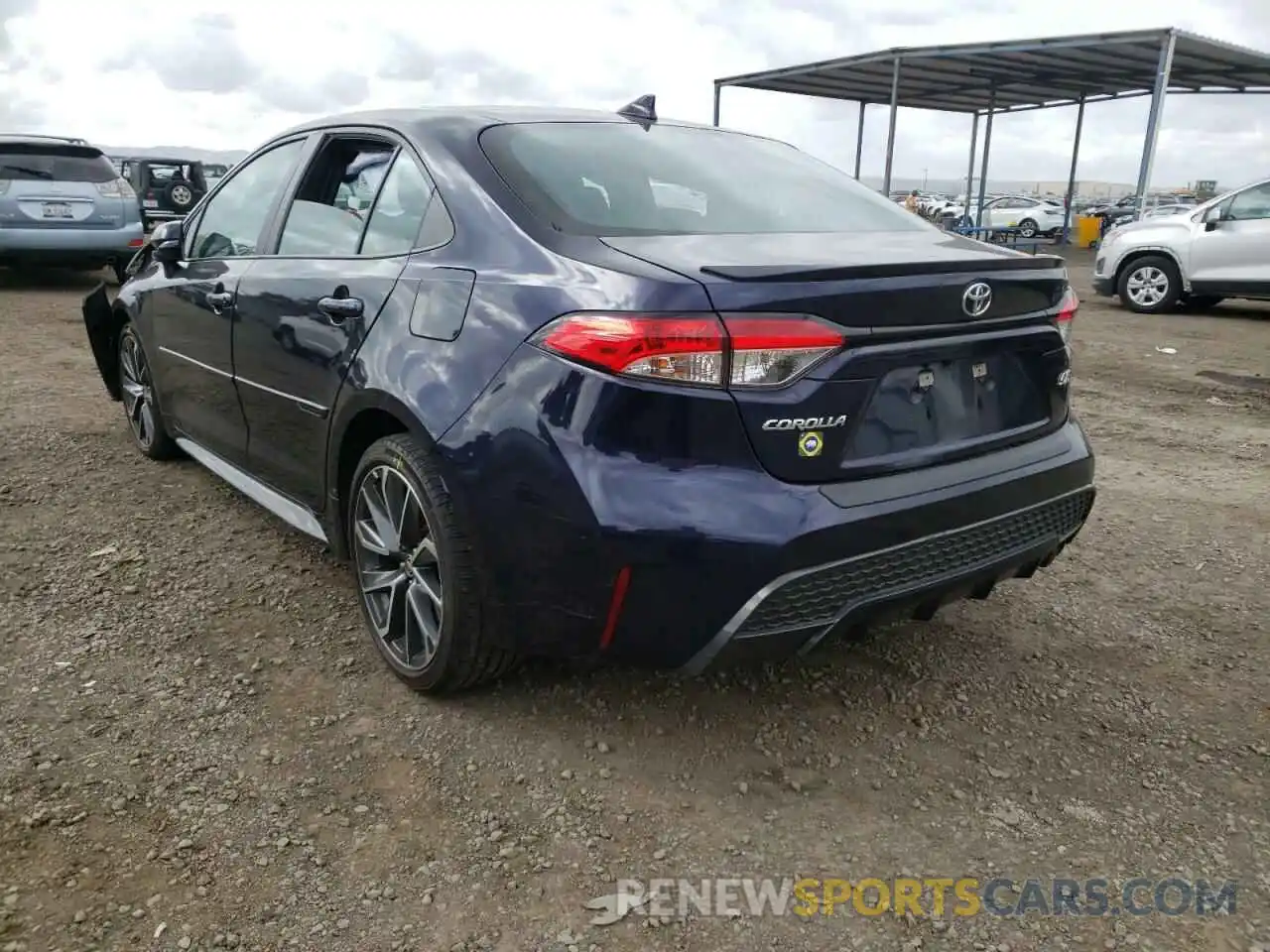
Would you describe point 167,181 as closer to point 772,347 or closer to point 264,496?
point 264,496

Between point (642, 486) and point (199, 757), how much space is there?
51.8 inches

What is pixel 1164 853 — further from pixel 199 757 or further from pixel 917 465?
pixel 199 757

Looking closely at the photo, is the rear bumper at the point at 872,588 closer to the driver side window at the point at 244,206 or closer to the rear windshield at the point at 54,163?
the driver side window at the point at 244,206

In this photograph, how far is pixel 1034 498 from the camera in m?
2.56

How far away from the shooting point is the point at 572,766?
97.4 inches

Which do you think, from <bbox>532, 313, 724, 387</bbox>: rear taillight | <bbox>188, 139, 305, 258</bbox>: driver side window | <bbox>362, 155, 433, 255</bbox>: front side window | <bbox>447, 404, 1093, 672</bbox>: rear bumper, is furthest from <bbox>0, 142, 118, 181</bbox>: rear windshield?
<bbox>532, 313, 724, 387</bbox>: rear taillight

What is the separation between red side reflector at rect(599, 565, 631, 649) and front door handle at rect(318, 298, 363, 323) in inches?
44.1

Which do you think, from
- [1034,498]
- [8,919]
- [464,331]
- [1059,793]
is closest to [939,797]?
[1059,793]

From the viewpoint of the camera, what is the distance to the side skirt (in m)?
3.19

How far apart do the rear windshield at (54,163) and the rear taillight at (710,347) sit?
34.6 feet

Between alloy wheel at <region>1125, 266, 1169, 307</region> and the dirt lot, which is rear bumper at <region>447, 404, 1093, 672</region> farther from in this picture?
alloy wheel at <region>1125, 266, 1169, 307</region>

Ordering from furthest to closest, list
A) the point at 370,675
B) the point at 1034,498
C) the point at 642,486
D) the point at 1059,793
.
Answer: the point at 370,675 < the point at 1034,498 < the point at 1059,793 < the point at 642,486

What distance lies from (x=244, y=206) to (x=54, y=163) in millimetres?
8512

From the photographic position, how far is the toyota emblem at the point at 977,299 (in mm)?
2340
